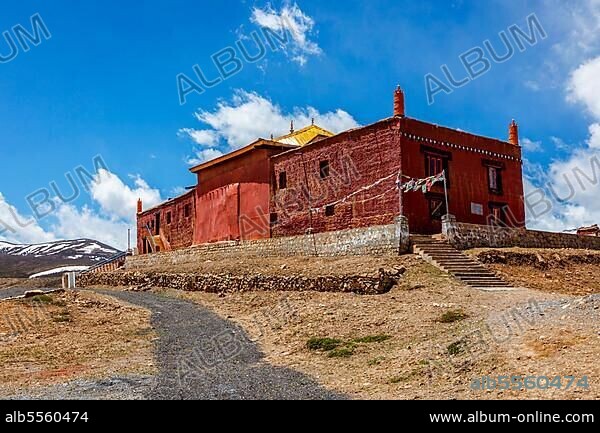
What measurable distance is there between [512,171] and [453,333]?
16.8m

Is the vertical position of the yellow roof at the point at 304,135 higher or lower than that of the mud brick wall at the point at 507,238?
higher

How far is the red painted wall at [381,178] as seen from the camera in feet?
75.3

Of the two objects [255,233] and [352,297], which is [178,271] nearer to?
[255,233]

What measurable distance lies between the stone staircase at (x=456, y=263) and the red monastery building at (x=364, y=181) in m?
1.58

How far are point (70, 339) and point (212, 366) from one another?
17.5 ft

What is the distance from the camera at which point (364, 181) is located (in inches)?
938

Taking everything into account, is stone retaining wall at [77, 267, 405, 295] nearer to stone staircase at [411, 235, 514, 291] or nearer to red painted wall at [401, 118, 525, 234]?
stone staircase at [411, 235, 514, 291]

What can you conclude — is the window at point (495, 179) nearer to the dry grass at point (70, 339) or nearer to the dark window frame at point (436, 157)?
the dark window frame at point (436, 157)

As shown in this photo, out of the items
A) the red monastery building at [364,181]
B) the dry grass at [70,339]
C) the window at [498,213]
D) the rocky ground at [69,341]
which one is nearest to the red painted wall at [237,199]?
the red monastery building at [364,181]

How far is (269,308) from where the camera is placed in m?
18.5

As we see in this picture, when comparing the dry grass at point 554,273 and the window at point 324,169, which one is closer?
the dry grass at point 554,273

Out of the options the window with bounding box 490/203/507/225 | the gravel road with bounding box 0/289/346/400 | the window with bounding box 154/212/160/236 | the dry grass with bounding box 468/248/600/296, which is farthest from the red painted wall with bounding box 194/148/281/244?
the gravel road with bounding box 0/289/346/400
